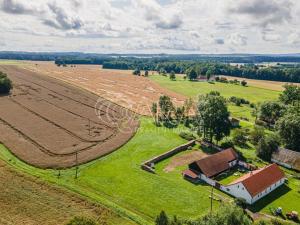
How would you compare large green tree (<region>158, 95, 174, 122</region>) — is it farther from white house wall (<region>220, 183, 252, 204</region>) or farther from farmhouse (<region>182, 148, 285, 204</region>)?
white house wall (<region>220, 183, 252, 204</region>)

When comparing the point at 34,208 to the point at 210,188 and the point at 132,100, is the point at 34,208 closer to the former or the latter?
the point at 210,188

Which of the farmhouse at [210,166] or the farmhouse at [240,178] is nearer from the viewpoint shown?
the farmhouse at [240,178]

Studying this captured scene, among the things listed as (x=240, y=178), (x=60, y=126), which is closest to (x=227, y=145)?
(x=240, y=178)

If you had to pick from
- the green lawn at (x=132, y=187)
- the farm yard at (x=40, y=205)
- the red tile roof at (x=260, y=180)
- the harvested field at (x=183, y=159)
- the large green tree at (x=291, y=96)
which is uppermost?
the large green tree at (x=291, y=96)

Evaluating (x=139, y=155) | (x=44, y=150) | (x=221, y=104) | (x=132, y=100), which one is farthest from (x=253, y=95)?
(x=44, y=150)

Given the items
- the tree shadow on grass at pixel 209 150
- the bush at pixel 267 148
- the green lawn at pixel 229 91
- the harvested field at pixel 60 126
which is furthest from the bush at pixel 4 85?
the bush at pixel 267 148

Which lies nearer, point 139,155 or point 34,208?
point 34,208

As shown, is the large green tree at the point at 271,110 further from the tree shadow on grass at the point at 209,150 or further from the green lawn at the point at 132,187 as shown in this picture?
the green lawn at the point at 132,187
